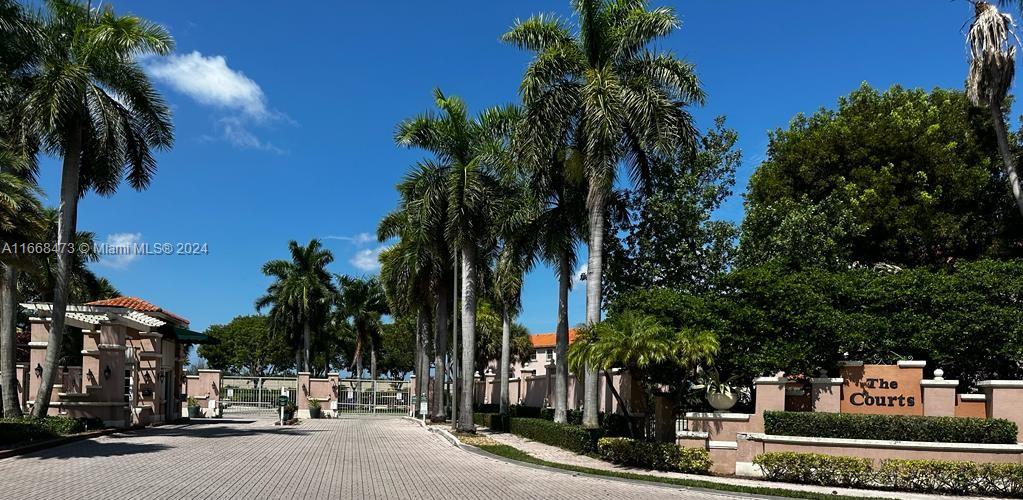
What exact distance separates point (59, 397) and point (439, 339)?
53.5 ft

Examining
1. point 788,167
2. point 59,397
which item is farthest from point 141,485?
point 788,167

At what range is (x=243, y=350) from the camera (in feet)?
297

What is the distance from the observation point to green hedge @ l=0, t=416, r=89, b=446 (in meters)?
19.3

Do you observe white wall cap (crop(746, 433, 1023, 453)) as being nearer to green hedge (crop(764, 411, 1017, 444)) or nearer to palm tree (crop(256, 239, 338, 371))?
green hedge (crop(764, 411, 1017, 444))

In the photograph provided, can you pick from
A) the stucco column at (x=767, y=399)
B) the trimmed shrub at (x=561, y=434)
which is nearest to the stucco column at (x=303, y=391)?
the trimmed shrub at (x=561, y=434)

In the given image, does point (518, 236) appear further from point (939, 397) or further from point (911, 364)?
point (939, 397)

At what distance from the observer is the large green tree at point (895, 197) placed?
26250 mm

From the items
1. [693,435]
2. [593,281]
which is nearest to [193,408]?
[593,281]

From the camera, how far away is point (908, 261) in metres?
29.0

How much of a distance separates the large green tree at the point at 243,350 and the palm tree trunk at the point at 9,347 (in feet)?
214

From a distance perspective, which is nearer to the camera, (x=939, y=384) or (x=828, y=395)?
(x=939, y=384)

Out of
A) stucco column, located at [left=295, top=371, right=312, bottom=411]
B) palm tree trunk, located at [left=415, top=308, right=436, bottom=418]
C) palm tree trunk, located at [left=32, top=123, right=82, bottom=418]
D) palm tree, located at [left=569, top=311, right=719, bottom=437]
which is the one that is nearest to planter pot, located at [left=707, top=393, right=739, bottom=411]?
palm tree, located at [left=569, top=311, right=719, bottom=437]

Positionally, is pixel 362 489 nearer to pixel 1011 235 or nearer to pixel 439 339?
pixel 439 339

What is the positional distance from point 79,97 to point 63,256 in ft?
→ 16.2
